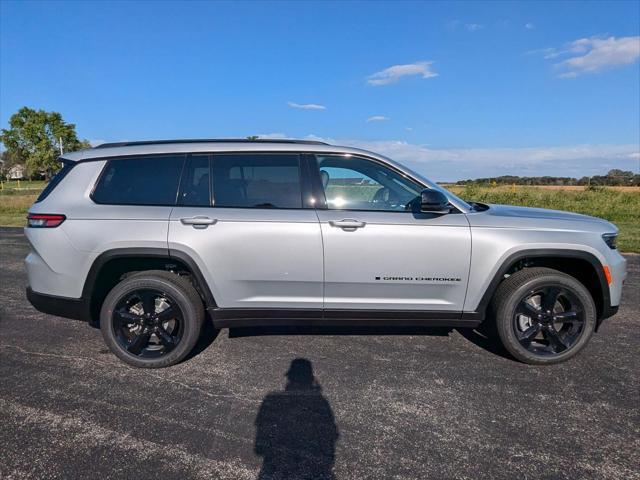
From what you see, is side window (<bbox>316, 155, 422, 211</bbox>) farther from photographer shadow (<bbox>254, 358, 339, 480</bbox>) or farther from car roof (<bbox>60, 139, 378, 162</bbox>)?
photographer shadow (<bbox>254, 358, 339, 480</bbox>)

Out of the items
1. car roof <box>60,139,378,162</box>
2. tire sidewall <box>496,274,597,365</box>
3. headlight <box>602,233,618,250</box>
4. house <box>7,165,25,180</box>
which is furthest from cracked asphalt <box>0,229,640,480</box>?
house <box>7,165,25,180</box>

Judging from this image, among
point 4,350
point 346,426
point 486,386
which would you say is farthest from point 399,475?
point 4,350

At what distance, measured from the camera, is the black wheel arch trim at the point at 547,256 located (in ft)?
11.1

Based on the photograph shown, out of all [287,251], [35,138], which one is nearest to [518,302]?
[287,251]

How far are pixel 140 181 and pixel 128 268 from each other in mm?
762

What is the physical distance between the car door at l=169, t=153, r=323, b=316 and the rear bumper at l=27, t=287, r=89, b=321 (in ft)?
3.11

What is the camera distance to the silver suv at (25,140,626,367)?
3.33 meters

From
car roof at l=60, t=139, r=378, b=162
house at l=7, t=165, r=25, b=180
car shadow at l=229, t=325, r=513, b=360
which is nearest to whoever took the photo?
car roof at l=60, t=139, r=378, b=162

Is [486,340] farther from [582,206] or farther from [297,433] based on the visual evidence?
[582,206]

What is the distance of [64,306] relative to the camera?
3.45m

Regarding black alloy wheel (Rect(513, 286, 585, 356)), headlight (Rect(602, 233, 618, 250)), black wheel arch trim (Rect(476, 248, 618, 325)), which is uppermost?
headlight (Rect(602, 233, 618, 250))

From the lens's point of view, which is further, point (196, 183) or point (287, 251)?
point (196, 183)

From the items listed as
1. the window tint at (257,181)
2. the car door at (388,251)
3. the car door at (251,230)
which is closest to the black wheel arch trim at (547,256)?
the car door at (388,251)

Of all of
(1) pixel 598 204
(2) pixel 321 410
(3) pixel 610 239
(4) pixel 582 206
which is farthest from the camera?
(1) pixel 598 204
